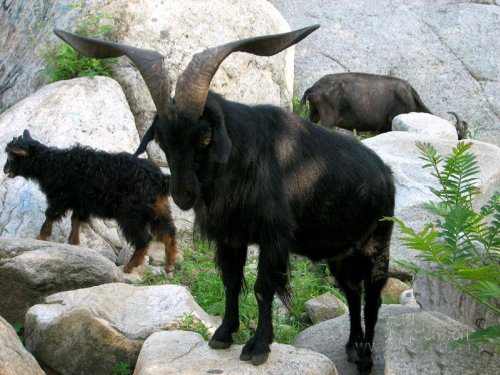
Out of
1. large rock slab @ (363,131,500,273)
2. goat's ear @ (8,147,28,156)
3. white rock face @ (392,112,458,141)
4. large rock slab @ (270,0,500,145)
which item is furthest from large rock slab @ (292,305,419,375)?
large rock slab @ (270,0,500,145)

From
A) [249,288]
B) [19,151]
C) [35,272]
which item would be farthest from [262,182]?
[19,151]

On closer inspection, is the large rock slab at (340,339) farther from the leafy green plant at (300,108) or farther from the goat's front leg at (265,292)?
the leafy green plant at (300,108)

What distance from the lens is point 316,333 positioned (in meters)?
6.35

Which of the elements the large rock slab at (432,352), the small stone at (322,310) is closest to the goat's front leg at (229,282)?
the large rock slab at (432,352)

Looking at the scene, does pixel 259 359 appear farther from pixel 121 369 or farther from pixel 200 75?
pixel 200 75

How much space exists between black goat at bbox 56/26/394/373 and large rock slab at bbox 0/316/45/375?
1119 millimetres

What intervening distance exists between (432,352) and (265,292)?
3.46 feet

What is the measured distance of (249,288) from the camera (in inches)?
315

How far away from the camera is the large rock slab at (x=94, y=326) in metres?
5.76

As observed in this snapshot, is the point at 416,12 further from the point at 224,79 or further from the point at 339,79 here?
the point at 224,79

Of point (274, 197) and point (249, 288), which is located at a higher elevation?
point (274, 197)

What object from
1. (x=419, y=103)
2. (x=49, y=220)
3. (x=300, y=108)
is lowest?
(x=419, y=103)

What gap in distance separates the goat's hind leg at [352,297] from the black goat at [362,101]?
8.81 metres

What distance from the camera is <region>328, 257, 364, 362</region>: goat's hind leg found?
19.4ft
